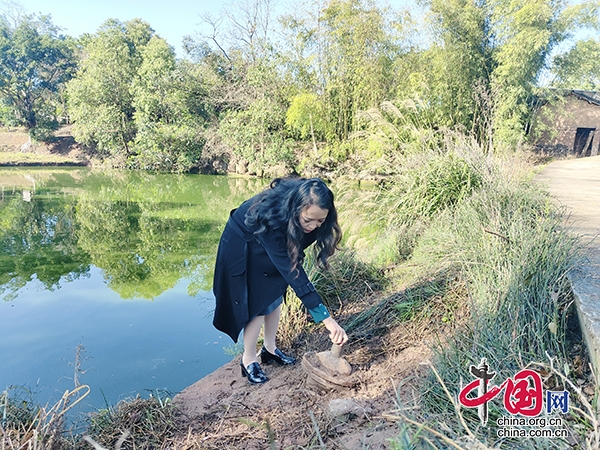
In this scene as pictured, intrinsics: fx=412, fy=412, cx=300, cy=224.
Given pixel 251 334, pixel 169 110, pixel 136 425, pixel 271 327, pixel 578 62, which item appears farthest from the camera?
pixel 169 110

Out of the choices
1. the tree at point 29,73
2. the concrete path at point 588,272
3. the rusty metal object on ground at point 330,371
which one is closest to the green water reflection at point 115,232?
the rusty metal object on ground at point 330,371

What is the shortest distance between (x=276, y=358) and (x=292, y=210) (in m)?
1.11

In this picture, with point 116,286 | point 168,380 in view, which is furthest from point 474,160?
point 116,286

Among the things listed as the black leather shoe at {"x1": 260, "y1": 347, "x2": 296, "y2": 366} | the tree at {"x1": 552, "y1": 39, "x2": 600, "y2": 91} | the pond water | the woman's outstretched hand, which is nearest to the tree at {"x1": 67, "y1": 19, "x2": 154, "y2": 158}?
the pond water

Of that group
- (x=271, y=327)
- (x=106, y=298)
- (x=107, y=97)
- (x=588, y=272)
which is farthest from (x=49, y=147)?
(x=588, y=272)

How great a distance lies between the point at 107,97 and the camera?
17875 millimetres

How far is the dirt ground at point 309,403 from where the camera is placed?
170 cm

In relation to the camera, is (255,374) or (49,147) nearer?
(255,374)

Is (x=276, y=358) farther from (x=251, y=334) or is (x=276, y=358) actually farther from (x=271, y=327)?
(x=251, y=334)

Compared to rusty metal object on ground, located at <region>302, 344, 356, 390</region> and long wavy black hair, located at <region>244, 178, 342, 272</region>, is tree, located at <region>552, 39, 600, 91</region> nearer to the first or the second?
long wavy black hair, located at <region>244, 178, 342, 272</region>

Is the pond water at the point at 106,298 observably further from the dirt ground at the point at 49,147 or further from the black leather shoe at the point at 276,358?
the dirt ground at the point at 49,147

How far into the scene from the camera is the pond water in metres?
2.92

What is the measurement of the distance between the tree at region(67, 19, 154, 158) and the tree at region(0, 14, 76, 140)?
387 cm

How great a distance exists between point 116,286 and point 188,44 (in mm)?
15129
